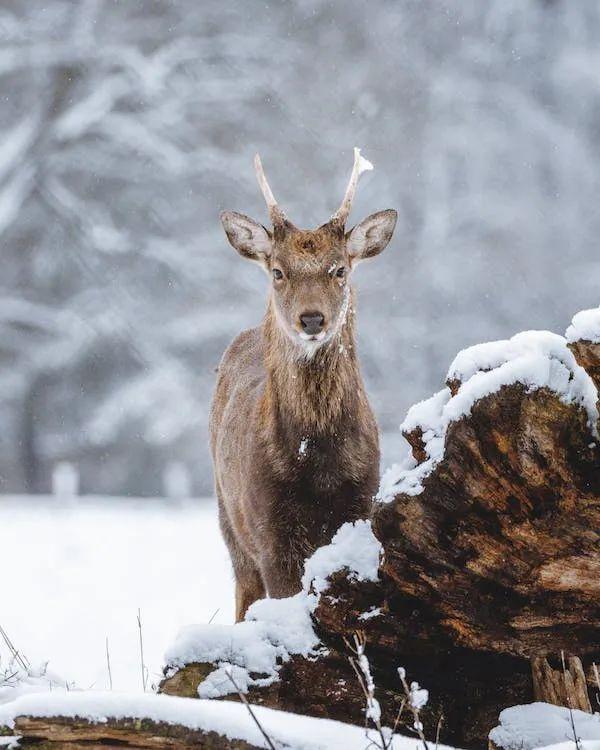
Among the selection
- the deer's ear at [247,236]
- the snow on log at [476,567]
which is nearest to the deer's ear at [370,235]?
the deer's ear at [247,236]

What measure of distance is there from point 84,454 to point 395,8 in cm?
1148

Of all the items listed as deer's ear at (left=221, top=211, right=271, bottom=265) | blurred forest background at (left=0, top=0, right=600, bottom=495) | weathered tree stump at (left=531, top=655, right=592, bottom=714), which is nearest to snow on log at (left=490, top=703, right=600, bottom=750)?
weathered tree stump at (left=531, top=655, right=592, bottom=714)

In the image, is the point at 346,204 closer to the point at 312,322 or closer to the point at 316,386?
the point at 312,322

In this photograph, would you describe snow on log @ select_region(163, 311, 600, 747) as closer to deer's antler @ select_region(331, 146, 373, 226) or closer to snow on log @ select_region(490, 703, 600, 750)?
snow on log @ select_region(490, 703, 600, 750)

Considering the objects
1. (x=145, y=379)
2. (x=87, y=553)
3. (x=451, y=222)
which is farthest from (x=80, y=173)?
(x=87, y=553)

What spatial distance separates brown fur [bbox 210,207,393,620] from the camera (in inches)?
207

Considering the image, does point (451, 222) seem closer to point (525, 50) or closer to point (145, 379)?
point (525, 50)

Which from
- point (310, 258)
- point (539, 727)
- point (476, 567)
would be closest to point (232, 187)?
point (310, 258)

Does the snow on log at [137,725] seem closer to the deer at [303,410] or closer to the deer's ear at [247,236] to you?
the deer at [303,410]

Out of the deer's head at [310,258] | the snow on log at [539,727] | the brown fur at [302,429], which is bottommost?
the snow on log at [539,727]

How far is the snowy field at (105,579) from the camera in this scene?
29.0ft

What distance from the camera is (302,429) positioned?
545cm

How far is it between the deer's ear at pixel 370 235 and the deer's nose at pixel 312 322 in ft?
2.39

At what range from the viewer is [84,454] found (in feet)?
65.4
